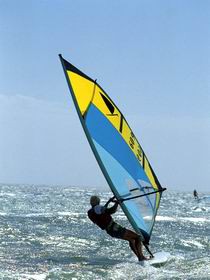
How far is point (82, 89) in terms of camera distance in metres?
7.68

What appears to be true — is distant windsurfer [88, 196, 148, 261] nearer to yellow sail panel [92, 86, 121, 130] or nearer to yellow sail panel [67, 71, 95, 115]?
yellow sail panel [92, 86, 121, 130]

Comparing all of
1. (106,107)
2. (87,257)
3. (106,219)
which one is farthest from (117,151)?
(87,257)

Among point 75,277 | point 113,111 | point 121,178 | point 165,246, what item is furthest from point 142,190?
point 165,246

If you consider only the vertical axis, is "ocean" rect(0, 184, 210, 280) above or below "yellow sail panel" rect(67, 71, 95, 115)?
below

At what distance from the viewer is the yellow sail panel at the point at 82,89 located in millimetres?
7457

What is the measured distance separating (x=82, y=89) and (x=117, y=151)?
121 cm

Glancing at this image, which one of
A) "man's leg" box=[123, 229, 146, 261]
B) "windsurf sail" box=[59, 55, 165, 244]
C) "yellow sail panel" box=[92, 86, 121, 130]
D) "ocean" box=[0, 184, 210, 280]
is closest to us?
"ocean" box=[0, 184, 210, 280]

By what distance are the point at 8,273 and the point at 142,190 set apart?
2.52 metres

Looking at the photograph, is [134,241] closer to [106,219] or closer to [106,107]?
[106,219]

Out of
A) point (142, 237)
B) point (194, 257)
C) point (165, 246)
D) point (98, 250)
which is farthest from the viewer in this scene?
point (165, 246)

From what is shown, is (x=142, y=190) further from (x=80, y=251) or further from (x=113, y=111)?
(x=80, y=251)

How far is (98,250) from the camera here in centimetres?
1041

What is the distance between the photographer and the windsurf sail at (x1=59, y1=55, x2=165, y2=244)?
7.62m

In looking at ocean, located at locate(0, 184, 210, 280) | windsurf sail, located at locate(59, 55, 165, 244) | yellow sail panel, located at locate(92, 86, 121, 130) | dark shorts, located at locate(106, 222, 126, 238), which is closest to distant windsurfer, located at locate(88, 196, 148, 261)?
dark shorts, located at locate(106, 222, 126, 238)
